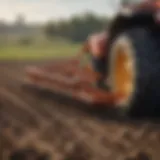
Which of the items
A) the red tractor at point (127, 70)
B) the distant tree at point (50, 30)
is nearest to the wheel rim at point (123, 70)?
the red tractor at point (127, 70)

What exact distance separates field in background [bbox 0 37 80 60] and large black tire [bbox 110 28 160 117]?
0.37 feet

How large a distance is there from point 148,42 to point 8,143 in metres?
0.25

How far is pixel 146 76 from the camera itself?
0.60 meters

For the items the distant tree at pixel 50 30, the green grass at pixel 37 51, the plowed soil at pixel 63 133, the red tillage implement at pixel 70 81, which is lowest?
the plowed soil at pixel 63 133

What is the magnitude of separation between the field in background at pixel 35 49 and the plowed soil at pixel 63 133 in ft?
0.07

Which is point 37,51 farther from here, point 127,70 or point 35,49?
point 127,70

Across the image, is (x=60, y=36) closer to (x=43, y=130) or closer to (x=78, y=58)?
(x=78, y=58)

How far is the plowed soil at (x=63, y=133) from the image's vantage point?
60 centimetres

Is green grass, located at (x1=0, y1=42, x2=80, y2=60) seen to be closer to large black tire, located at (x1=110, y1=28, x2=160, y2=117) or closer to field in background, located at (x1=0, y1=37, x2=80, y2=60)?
field in background, located at (x1=0, y1=37, x2=80, y2=60)

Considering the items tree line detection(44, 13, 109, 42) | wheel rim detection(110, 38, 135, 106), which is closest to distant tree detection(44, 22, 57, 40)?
tree line detection(44, 13, 109, 42)

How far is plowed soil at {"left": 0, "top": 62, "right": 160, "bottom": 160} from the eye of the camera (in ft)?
1.96

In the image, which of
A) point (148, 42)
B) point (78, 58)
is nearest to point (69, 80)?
point (78, 58)

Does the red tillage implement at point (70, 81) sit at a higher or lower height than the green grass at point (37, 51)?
lower

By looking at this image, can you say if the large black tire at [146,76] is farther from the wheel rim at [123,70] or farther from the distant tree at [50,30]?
the distant tree at [50,30]
